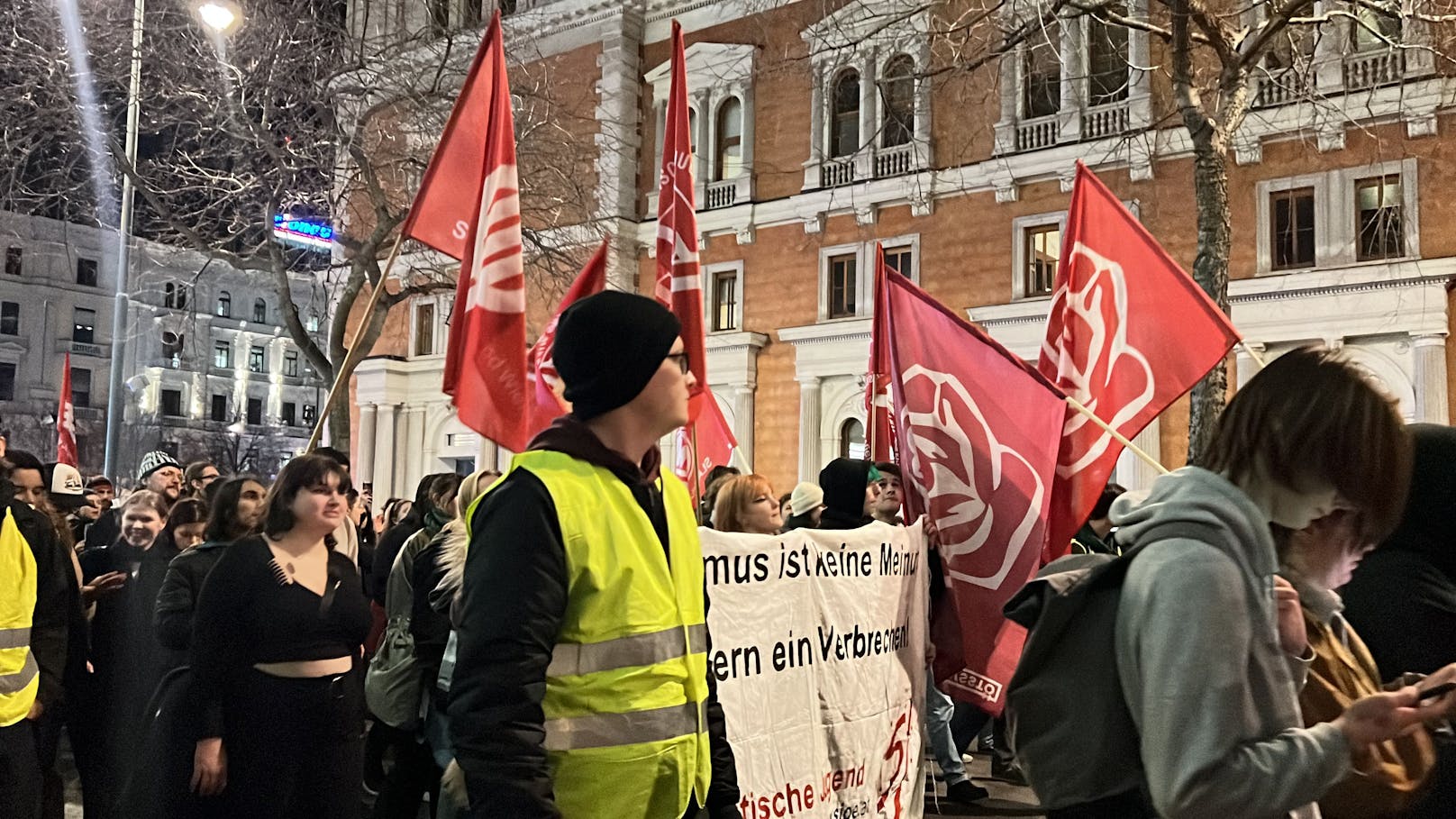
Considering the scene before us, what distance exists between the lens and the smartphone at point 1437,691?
71.3 inches

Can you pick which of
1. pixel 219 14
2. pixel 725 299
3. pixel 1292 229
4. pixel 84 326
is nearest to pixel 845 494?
pixel 219 14

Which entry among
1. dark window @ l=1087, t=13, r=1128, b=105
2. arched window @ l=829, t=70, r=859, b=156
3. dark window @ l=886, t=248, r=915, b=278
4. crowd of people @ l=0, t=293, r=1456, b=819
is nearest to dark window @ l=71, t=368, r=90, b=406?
arched window @ l=829, t=70, r=859, b=156

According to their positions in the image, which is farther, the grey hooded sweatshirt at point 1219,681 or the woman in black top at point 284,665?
the woman in black top at point 284,665

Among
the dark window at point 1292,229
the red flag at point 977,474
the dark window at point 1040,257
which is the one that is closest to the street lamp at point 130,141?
the red flag at point 977,474

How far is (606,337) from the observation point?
94.6 inches

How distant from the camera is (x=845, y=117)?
23.6 m

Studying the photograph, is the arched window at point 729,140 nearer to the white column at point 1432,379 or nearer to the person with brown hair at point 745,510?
the white column at point 1432,379

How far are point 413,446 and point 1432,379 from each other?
22.5 meters

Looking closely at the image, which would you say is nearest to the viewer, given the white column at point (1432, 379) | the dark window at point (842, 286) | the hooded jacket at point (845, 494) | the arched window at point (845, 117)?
the hooded jacket at point (845, 494)

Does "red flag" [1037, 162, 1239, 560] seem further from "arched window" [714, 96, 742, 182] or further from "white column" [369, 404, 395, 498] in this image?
"white column" [369, 404, 395, 498]

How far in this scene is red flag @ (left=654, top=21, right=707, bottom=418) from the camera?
21.8 feet

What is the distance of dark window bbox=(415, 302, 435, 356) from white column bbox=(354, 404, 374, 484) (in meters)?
2.11

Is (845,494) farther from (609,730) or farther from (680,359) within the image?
(609,730)

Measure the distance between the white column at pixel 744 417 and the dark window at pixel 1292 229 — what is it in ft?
34.0
